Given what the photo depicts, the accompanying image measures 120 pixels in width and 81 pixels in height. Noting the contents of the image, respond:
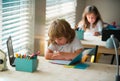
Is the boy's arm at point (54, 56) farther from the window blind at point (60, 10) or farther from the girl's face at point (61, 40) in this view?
the window blind at point (60, 10)

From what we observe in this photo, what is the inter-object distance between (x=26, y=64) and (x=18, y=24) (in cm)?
133

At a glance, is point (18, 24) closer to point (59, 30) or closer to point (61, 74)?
point (59, 30)

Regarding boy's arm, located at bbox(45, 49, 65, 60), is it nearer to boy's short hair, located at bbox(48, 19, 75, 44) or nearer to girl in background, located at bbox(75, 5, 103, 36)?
boy's short hair, located at bbox(48, 19, 75, 44)

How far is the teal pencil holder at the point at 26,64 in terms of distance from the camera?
2.12m

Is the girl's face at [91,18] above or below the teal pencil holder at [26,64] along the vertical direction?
above

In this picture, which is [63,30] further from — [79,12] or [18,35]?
[79,12]

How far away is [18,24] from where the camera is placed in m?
3.37

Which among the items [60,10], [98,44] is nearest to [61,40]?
[98,44]

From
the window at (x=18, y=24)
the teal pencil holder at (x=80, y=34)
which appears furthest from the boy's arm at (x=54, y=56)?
the teal pencil holder at (x=80, y=34)

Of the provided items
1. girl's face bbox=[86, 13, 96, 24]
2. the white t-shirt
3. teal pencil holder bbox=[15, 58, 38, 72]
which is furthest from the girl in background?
teal pencil holder bbox=[15, 58, 38, 72]

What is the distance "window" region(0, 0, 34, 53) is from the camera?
A: 3092 mm

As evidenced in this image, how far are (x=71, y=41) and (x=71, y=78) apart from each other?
0.81 meters

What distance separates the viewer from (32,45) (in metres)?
3.67

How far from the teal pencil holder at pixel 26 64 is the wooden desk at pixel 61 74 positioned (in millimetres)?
38
